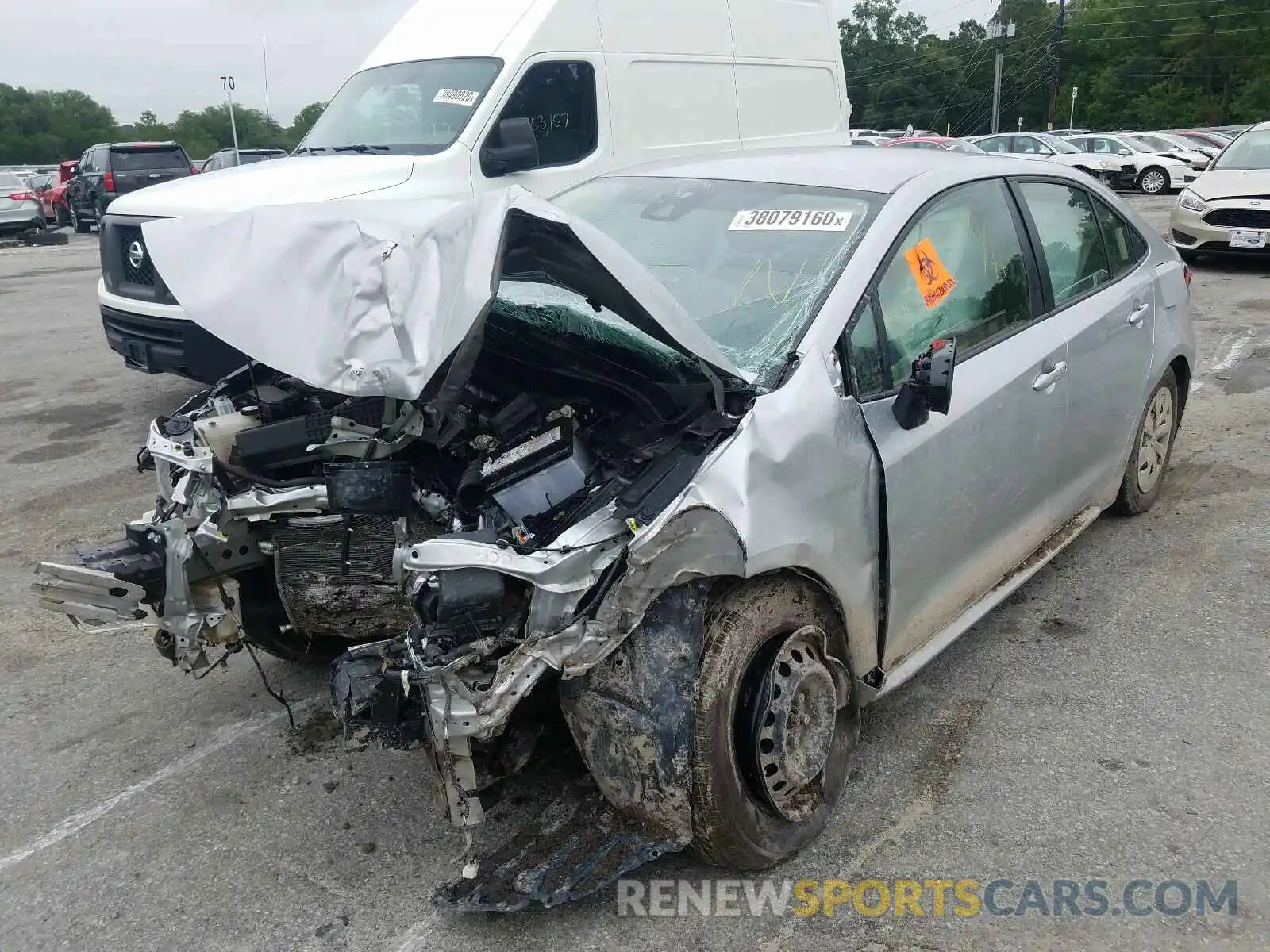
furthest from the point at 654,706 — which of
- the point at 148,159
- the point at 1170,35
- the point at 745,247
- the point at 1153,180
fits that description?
the point at 1170,35

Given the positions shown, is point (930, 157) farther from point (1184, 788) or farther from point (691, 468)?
point (1184, 788)

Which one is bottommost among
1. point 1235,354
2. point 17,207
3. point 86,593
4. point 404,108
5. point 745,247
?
point 1235,354

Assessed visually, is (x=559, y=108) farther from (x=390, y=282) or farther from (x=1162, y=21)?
(x=1162, y=21)

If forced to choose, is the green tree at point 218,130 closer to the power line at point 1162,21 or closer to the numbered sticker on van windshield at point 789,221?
the power line at point 1162,21

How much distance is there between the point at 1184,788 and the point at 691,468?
5.98ft

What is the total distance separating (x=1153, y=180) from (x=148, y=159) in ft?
73.4

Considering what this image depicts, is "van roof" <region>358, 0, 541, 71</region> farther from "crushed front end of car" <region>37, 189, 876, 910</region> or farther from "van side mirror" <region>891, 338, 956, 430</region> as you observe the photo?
→ "van side mirror" <region>891, 338, 956, 430</region>

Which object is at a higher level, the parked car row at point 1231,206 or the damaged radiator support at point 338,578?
the parked car row at point 1231,206

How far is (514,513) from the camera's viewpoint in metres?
2.50

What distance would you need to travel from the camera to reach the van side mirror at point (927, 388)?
2586mm

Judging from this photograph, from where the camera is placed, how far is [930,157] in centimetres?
346

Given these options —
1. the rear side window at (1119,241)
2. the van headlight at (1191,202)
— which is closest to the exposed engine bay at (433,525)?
the rear side window at (1119,241)

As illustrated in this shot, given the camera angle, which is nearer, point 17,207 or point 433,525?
point 433,525

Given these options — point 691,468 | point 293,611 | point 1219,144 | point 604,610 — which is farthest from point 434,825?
point 1219,144
